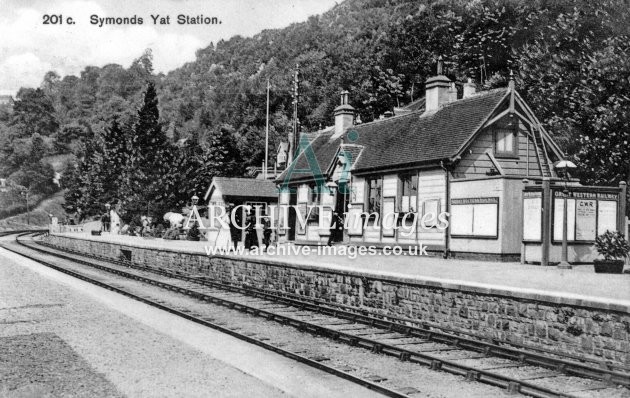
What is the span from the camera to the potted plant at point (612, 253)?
14375mm

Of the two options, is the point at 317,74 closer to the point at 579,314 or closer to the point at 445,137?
the point at 445,137

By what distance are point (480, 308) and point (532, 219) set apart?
21.4ft

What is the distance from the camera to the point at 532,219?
→ 16359 millimetres

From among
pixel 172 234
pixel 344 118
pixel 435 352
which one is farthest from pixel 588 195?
pixel 172 234

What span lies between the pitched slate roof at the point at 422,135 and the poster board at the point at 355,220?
1.38 m

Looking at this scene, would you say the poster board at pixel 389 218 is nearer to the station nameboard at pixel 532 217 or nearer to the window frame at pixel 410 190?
the window frame at pixel 410 190

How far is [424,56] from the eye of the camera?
52.2m

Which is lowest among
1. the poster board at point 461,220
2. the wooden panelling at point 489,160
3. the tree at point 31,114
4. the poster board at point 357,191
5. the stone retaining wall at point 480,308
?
the stone retaining wall at point 480,308

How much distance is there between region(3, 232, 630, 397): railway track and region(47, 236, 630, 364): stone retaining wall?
300mm

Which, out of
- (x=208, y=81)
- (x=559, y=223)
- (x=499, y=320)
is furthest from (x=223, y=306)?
(x=208, y=81)

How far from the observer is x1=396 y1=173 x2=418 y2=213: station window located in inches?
861

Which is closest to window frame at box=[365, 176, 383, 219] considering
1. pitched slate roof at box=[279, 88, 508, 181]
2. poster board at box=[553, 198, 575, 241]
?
pitched slate roof at box=[279, 88, 508, 181]

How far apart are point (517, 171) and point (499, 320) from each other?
1261 centimetres

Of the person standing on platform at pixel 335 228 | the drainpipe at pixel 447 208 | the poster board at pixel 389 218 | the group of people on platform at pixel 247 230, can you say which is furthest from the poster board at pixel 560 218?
the group of people on platform at pixel 247 230
